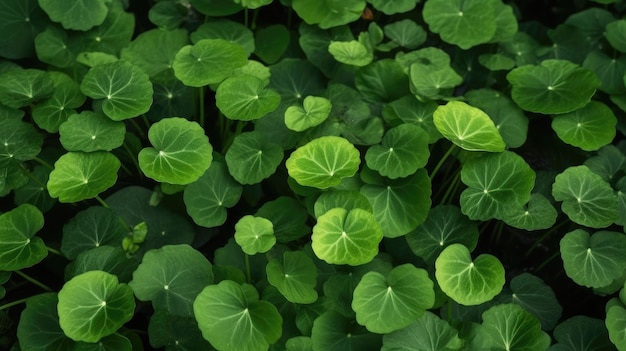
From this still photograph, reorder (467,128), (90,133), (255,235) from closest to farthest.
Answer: (255,235) → (467,128) → (90,133)

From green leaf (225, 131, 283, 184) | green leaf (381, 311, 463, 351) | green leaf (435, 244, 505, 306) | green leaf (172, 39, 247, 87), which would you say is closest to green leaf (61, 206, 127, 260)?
green leaf (225, 131, 283, 184)

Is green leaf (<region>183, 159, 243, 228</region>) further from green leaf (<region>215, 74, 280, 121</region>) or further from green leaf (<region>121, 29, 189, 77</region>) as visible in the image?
green leaf (<region>121, 29, 189, 77</region>)

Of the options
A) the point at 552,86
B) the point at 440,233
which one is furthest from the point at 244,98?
the point at 552,86

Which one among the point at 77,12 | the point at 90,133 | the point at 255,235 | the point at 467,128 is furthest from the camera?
the point at 77,12

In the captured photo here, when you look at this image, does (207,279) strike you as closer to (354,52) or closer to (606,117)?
(354,52)

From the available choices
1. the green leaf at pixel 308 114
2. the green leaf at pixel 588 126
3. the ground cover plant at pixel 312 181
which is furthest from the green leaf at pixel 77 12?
Answer: the green leaf at pixel 588 126

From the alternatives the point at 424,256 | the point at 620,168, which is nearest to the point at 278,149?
the point at 424,256

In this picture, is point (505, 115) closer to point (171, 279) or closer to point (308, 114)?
point (308, 114)
